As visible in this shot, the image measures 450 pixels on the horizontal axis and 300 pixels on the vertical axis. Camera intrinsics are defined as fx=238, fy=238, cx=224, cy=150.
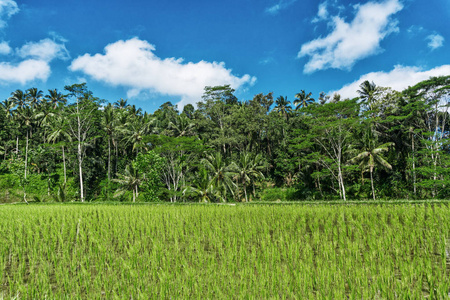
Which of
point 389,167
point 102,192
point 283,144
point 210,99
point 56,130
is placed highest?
point 210,99

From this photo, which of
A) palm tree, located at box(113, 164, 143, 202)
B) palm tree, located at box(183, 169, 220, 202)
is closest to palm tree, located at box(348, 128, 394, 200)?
palm tree, located at box(183, 169, 220, 202)

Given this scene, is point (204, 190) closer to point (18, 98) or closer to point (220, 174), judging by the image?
point (220, 174)

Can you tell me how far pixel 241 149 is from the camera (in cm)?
3228

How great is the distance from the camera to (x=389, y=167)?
2209 cm

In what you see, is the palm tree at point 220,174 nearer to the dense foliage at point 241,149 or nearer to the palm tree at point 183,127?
the dense foliage at point 241,149

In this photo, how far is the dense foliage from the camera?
62.9 ft

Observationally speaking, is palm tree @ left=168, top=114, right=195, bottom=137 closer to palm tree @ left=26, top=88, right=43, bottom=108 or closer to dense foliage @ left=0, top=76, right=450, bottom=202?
dense foliage @ left=0, top=76, right=450, bottom=202

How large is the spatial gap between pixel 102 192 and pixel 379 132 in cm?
3204

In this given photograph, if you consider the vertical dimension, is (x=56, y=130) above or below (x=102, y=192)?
above

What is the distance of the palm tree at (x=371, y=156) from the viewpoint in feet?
72.3

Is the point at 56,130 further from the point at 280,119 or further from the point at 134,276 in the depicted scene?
the point at 134,276

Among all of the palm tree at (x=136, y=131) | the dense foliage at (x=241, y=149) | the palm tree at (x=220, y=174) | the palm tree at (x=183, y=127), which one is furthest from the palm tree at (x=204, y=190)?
the palm tree at (x=136, y=131)

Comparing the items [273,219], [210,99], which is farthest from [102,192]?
[273,219]

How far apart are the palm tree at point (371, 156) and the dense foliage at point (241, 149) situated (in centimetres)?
10
